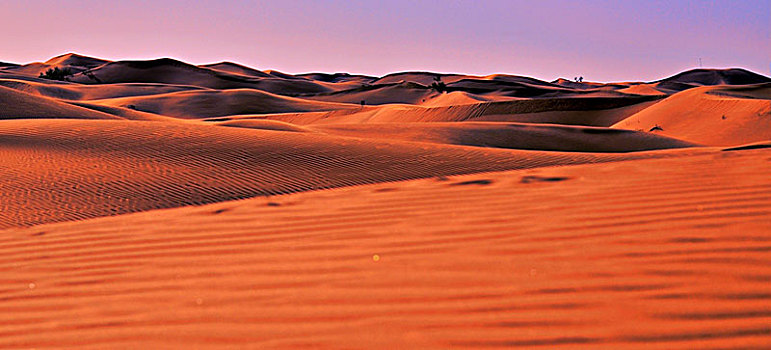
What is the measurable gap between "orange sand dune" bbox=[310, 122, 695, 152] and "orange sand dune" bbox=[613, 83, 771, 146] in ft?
8.88

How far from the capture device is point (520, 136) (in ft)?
64.5

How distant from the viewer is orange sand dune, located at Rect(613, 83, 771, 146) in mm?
22641

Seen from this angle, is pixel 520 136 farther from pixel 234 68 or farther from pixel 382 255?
pixel 234 68

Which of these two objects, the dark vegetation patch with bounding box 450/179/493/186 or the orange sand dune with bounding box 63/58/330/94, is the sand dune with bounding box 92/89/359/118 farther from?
the dark vegetation patch with bounding box 450/179/493/186

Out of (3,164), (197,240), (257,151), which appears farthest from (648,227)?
(3,164)

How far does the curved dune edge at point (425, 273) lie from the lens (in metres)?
3.01

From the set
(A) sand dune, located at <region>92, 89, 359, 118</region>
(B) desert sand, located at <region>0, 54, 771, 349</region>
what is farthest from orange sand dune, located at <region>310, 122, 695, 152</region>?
(A) sand dune, located at <region>92, 89, 359, 118</region>

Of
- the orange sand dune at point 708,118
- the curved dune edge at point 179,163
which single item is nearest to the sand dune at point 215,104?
the orange sand dune at point 708,118

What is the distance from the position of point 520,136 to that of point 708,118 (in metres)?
9.93

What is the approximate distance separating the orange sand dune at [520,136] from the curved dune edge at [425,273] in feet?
41.0

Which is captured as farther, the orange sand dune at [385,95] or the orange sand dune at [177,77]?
the orange sand dune at [177,77]

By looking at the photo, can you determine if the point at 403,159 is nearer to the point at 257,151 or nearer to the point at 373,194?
Answer: the point at 257,151

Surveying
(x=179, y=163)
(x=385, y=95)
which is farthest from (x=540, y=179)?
(x=385, y=95)

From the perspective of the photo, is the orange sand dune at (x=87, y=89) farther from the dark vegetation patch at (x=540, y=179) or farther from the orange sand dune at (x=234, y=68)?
the orange sand dune at (x=234, y=68)
